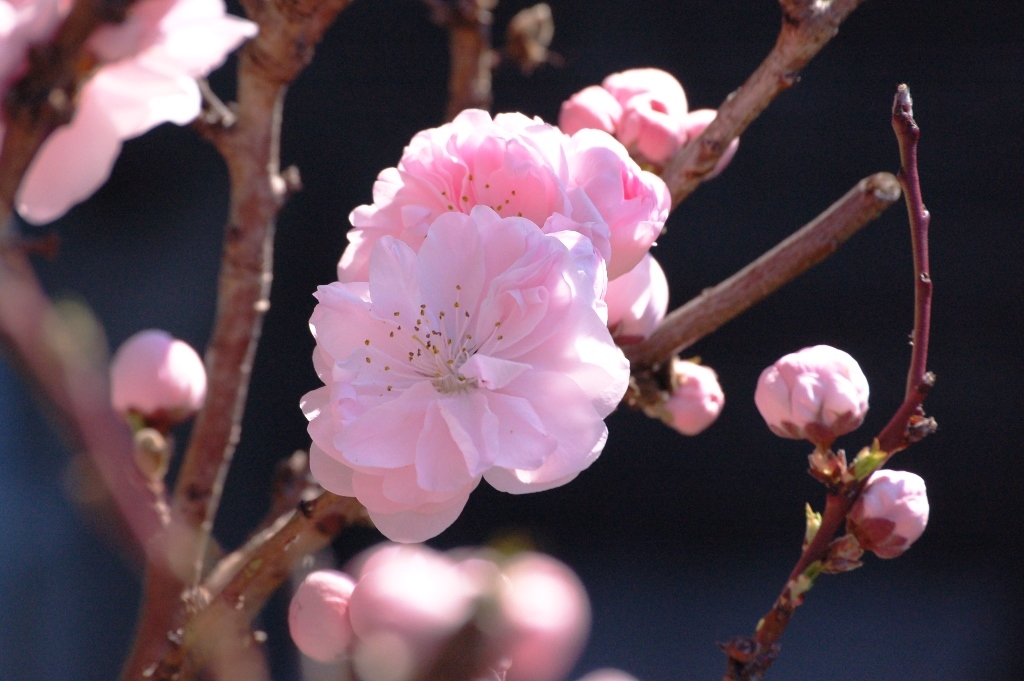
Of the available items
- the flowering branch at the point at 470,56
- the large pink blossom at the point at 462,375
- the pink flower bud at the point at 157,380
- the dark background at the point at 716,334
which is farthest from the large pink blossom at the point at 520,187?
the dark background at the point at 716,334

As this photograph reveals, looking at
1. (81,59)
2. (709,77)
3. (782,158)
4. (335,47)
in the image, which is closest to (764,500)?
(782,158)

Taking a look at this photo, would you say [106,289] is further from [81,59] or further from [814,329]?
[81,59]

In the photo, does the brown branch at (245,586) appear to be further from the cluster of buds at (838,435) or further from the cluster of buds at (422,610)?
the cluster of buds at (838,435)

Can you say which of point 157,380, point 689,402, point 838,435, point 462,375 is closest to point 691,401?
point 689,402

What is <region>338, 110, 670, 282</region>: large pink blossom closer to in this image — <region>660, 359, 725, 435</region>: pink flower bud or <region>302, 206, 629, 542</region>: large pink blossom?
<region>302, 206, 629, 542</region>: large pink blossom

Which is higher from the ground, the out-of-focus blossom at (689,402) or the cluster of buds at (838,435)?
the cluster of buds at (838,435)

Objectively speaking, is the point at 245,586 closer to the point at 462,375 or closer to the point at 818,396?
the point at 462,375

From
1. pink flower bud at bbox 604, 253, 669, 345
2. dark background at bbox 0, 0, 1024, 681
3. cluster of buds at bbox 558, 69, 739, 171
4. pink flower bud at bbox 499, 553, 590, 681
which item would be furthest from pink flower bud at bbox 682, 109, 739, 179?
dark background at bbox 0, 0, 1024, 681
